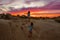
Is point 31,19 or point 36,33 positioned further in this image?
point 31,19

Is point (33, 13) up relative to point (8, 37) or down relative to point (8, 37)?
up

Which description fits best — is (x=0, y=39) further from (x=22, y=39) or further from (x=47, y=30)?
(x=47, y=30)

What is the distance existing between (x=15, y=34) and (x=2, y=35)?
3.16 ft

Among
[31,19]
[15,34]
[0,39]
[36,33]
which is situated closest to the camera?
[0,39]

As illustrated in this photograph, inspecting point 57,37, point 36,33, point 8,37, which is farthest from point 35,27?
point 8,37

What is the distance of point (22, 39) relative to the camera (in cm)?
1279

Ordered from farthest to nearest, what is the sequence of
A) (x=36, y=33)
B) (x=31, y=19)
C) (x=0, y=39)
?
(x=31, y=19) < (x=36, y=33) < (x=0, y=39)

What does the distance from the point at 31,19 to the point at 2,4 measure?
282cm

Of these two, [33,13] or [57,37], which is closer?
[57,37]

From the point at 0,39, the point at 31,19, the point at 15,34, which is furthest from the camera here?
the point at 31,19

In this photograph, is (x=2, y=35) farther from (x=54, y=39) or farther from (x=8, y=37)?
(x=54, y=39)

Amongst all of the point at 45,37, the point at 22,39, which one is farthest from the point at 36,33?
the point at 22,39

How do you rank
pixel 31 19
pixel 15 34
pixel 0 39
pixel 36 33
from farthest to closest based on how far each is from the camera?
1. pixel 31 19
2. pixel 36 33
3. pixel 15 34
4. pixel 0 39

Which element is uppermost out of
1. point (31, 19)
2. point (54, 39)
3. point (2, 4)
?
point (2, 4)
